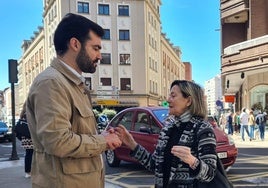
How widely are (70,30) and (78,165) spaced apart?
0.78 meters

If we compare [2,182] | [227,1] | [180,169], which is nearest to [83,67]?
[180,169]

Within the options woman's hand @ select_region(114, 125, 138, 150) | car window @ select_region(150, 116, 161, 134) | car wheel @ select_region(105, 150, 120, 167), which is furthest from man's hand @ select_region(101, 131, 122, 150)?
car wheel @ select_region(105, 150, 120, 167)

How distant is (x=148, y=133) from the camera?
31.7 feet

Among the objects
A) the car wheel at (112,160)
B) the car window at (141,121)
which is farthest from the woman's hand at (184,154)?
the car wheel at (112,160)

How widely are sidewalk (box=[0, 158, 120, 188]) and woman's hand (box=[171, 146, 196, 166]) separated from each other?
5555mm

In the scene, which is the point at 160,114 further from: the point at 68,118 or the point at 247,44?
the point at 247,44

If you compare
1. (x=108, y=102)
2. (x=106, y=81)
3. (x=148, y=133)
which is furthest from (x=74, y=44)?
(x=106, y=81)

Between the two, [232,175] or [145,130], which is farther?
[145,130]

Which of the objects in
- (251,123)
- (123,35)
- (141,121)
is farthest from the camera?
(123,35)

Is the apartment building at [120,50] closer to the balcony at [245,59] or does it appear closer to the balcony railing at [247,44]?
the balcony at [245,59]

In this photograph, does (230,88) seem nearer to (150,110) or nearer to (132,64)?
(132,64)

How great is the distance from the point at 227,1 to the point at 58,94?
98.0 feet

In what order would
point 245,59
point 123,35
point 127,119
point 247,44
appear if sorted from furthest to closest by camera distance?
point 123,35 → point 247,44 → point 245,59 → point 127,119

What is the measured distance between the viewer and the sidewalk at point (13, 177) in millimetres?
8359
